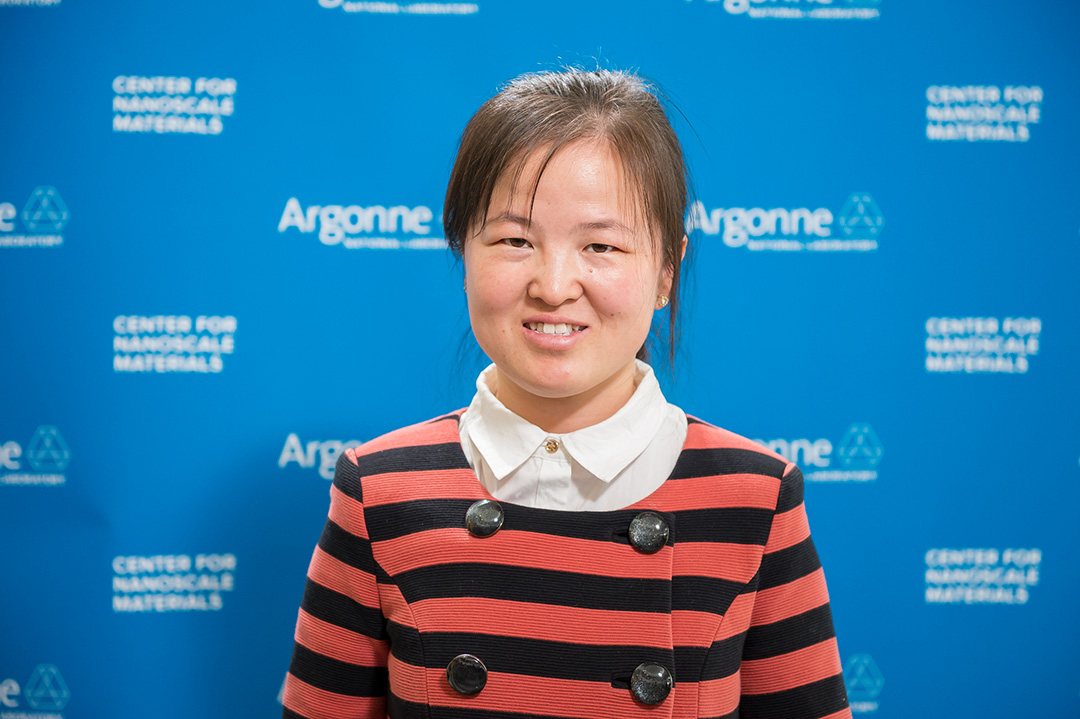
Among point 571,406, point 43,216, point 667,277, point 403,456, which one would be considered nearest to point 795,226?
point 667,277

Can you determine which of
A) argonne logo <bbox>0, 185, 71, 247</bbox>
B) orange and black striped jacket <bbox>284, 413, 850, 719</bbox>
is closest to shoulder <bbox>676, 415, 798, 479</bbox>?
orange and black striped jacket <bbox>284, 413, 850, 719</bbox>

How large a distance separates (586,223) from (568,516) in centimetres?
31

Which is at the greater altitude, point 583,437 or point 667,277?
point 667,277

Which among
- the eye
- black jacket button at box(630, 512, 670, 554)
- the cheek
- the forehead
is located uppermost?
the forehead

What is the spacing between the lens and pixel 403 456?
917 mm

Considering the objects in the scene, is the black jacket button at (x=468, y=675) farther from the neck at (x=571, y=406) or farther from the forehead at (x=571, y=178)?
the forehead at (x=571, y=178)

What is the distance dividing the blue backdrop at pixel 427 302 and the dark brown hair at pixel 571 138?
22.7 inches

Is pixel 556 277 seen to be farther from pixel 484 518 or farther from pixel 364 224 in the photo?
pixel 364 224

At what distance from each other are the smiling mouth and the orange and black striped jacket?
0.60ft

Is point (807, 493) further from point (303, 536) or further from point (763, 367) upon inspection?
point (303, 536)

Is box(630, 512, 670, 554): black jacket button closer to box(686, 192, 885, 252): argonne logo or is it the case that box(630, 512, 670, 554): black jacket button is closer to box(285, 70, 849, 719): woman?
box(285, 70, 849, 719): woman

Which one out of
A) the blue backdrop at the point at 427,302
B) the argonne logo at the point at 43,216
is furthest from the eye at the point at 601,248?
the argonne logo at the point at 43,216

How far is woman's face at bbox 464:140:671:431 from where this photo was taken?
80 cm

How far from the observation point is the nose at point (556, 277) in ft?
2.60
